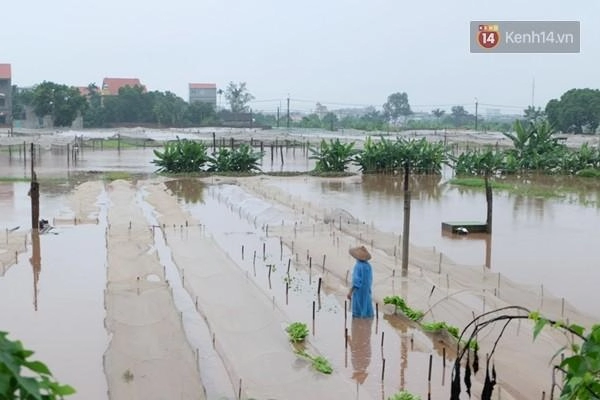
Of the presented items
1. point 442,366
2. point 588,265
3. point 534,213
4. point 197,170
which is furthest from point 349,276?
point 197,170

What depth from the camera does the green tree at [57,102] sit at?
45031 mm

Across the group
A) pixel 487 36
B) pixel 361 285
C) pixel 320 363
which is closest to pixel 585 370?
pixel 320 363

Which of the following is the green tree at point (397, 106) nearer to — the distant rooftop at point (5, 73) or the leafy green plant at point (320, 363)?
the distant rooftop at point (5, 73)

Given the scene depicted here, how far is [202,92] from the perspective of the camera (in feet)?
304

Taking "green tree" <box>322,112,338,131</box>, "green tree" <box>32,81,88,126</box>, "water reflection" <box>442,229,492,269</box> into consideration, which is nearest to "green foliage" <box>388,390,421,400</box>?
"water reflection" <box>442,229,492,269</box>

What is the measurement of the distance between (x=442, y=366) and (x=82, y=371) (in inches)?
133

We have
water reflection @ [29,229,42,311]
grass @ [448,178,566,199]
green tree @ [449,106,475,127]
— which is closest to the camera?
water reflection @ [29,229,42,311]

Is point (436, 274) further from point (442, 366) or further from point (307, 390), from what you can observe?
point (307, 390)

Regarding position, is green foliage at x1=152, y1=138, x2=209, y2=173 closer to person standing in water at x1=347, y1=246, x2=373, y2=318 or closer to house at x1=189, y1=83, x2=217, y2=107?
person standing in water at x1=347, y1=246, x2=373, y2=318

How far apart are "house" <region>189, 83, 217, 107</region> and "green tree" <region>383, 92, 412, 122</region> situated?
69.2ft

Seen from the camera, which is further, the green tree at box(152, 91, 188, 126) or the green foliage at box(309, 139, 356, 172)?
the green tree at box(152, 91, 188, 126)

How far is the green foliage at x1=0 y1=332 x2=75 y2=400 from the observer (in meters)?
1.66

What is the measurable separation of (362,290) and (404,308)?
679mm

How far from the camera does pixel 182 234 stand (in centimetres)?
1356
